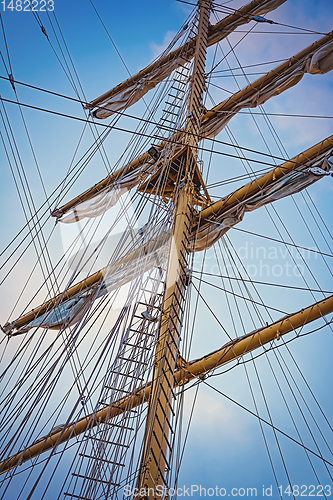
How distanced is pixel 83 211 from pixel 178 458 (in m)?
5.38

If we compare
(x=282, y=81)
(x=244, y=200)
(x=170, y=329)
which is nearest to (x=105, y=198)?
(x=244, y=200)

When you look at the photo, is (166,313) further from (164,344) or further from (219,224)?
(219,224)

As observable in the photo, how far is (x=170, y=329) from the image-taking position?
16.9 feet

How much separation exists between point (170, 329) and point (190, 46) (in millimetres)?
7664

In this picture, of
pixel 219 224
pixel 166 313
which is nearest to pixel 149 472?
pixel 166 313

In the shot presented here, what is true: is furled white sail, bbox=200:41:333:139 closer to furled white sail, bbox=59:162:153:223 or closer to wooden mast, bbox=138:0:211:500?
wooden mast, bbox=138:0:211:500

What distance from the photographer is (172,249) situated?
5.96 meters

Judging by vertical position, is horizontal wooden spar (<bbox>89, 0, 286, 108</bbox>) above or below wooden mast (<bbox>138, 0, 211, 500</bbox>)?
above

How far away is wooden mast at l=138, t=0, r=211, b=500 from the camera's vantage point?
4.10 m

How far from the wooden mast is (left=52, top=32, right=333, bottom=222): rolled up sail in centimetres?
59

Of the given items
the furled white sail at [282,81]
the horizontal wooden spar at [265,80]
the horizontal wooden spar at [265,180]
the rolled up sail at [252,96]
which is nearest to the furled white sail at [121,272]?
the horizontal wooden spar at [265,180]

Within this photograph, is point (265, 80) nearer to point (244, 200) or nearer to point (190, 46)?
point (190, 46)

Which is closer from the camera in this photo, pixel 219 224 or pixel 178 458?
pixel 178 458

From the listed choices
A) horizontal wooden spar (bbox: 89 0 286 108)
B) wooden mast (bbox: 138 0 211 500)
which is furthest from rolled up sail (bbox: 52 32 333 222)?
horizontal wooden spar (bbox: 89 0 286 108)
